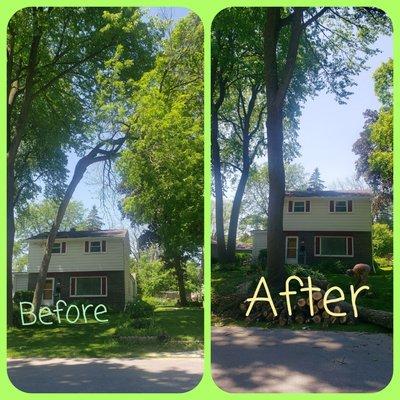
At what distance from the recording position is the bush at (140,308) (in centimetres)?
349

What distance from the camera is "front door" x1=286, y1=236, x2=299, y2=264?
337 cm

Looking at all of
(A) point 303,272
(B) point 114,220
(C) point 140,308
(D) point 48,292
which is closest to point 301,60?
(A) point 303,272

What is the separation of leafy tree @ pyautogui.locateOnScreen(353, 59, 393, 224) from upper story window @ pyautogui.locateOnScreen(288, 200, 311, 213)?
426 mm

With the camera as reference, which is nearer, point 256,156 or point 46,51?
point 256,156

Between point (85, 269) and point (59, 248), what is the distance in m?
0.26

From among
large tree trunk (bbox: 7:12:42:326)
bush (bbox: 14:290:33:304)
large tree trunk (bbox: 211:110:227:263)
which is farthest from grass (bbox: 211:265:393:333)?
large tree trunk (bbox: 7:12:42:326)

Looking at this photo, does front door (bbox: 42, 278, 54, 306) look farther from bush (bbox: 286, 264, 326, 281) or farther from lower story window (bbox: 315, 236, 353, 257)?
lower story window (bbox: 315, 236, 353, 257)

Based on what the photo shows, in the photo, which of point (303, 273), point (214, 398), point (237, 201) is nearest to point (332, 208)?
point (303, 273)

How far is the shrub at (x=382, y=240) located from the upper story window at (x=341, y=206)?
0.26m

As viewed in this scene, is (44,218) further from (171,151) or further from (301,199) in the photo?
(301,199)

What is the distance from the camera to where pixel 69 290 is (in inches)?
141

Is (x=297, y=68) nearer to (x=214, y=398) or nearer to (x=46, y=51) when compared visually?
(x=46, y=51)

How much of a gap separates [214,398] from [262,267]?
893 millimetres

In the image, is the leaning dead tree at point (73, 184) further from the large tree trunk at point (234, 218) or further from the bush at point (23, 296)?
the large tree trunk at point (234, 218)
